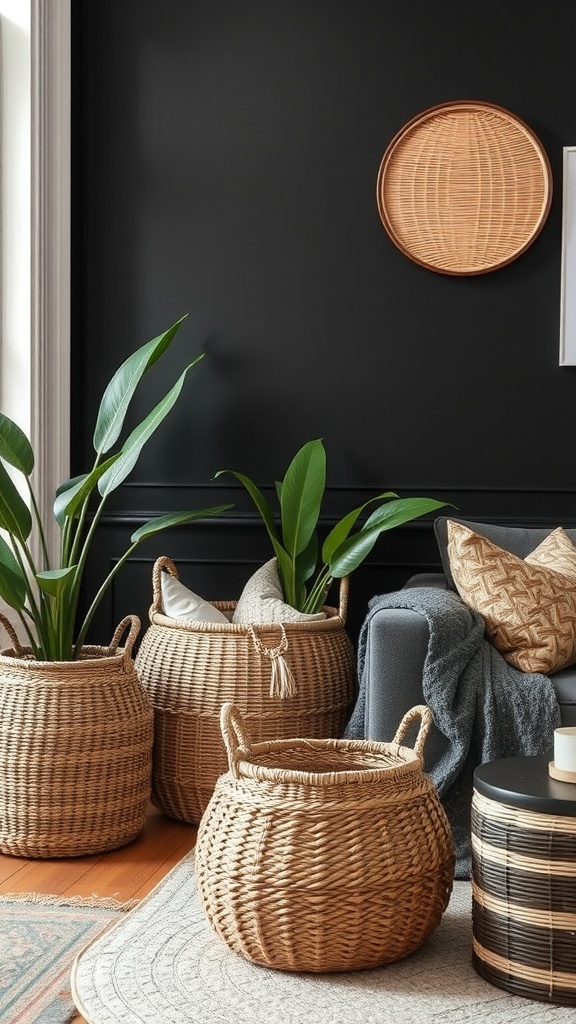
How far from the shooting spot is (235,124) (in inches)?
135

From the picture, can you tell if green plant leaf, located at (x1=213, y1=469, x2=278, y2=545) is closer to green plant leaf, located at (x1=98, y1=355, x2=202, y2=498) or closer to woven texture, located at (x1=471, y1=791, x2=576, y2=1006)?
green plant leaf, located at (x1=98, y1=355, x2=202, y2=498)

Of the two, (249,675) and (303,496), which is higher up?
(303,496)

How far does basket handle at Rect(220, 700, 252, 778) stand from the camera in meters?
1.90

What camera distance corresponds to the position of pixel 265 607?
112 inches

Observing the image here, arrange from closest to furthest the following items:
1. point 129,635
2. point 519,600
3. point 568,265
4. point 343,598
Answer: point 519,600
point 129,635
point 343,598
point 568,265

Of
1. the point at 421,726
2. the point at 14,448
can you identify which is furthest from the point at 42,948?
the point at 14,448

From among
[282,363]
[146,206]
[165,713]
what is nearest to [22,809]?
[165,713]

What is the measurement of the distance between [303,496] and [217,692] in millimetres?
609

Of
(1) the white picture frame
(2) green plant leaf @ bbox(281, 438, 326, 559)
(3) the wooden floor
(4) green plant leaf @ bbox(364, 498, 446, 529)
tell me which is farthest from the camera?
(1) the white picture frame

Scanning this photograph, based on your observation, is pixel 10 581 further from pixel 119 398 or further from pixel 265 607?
pixel 265 607

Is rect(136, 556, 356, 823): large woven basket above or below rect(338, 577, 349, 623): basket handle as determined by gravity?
below

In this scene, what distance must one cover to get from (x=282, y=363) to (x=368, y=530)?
29.0 inches

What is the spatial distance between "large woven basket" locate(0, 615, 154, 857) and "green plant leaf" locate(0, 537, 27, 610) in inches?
5.7

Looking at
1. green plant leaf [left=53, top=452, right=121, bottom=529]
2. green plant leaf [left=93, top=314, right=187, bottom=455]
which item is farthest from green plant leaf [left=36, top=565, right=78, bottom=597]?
green plant leaf [left=93, top=314, right=187, bottom=455]
